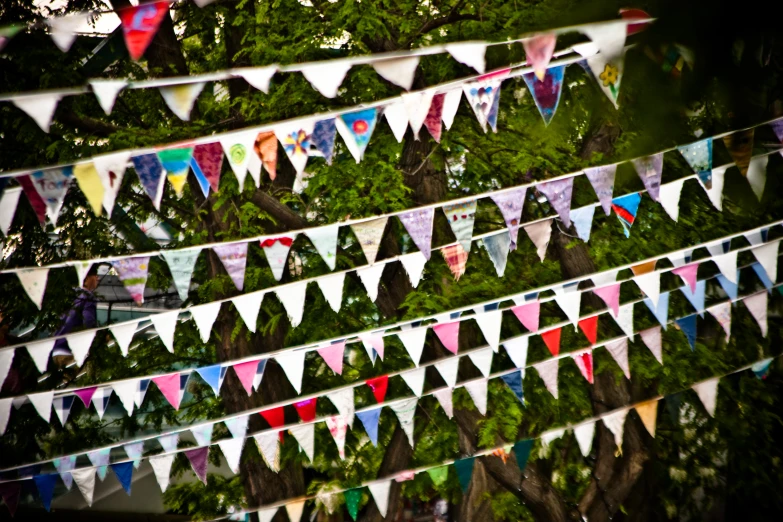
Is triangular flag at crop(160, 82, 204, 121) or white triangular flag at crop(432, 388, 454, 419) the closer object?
triangular flag at crop(160, 82, 204, 121)

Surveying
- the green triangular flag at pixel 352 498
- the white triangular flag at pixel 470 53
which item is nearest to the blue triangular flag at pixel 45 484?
the green triangular flag at pixel 352 498

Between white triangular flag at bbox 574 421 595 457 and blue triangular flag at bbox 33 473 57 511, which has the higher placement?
blue triangular flag at bbox 33 473 57 511

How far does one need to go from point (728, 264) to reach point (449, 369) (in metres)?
1.89

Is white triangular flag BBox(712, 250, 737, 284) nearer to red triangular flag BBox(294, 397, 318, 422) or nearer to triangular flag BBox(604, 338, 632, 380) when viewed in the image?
triangular flag BBox(604, 338, 632, 380)

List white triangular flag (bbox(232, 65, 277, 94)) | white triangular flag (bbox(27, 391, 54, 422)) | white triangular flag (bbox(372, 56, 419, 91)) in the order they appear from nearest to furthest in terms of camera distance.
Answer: white triangular flag (bbox(232, 65, 277, 94)) → white triangular flag (bbox(372, 56, 419, 91)) → white triangular flag (bbox(27, 391, 54, 422))

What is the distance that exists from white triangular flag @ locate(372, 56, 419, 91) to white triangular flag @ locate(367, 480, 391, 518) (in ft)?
8.53

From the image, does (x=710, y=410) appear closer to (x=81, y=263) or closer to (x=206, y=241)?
(x=206, y=241)

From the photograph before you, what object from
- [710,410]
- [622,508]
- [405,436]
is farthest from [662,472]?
[405,436]

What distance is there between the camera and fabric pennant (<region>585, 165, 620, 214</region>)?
15.9 feet

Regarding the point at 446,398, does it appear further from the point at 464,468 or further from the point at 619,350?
the point at 619,350

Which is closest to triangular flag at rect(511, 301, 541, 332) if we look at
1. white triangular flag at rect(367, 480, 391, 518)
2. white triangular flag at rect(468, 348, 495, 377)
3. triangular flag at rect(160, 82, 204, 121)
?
white triangular flag at rect(468, 348, 495, 377)

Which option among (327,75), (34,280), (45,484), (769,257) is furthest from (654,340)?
(45,484)

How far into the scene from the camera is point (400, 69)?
436 centimetres

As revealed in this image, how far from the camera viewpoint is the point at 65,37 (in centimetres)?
387
